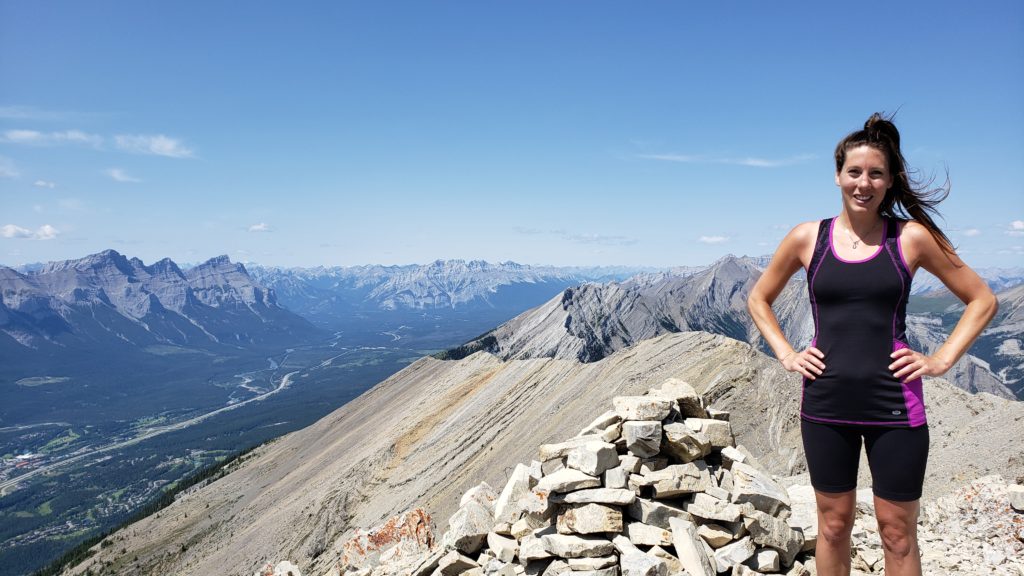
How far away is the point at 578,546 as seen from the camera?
756 centimetres

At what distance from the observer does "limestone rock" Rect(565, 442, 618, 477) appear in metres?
8.24

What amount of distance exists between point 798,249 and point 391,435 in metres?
45.5

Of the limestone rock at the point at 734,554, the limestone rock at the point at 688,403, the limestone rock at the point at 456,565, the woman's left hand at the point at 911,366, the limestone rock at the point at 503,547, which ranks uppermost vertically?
the woman's left hand at the point at 911,366

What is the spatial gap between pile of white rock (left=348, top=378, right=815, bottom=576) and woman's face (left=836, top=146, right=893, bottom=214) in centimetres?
512

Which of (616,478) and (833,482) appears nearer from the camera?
(833,482)

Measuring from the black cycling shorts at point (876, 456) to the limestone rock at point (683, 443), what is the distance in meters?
4.06

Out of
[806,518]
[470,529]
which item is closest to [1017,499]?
[806,518]

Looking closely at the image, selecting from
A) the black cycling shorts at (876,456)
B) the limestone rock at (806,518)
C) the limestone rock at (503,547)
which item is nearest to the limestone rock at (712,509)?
the limestone rock at (806,518)

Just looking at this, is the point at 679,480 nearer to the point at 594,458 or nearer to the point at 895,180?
A: the point at 594,458

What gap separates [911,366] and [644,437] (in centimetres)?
487

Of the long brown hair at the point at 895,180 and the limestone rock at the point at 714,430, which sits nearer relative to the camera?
the long brown hair at the point at 895,180

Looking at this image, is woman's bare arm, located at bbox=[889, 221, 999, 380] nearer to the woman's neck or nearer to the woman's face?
the woman's neck

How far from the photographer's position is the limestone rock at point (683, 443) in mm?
8453

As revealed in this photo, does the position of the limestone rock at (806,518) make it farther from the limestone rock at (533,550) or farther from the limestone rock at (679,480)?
the limestone rock at (533,550)
